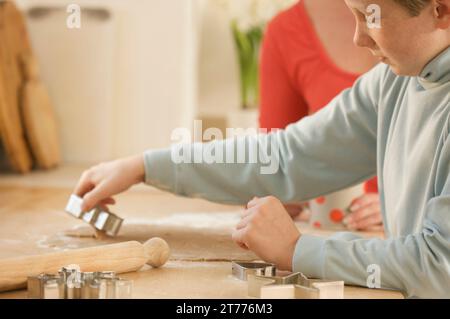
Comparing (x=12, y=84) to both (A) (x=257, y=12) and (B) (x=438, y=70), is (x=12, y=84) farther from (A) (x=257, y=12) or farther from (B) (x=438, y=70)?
(B) (x=438, y=70)

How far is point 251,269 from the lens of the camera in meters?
0.88

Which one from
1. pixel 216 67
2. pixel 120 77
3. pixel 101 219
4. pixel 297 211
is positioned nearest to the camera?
pixel 101 219

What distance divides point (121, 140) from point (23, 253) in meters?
1.34

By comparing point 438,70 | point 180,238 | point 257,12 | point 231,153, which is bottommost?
point 180,238

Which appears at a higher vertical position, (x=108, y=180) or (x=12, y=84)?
(x=12, y=84)

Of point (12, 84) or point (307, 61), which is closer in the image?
point (307, 61)

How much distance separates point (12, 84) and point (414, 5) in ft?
4.87

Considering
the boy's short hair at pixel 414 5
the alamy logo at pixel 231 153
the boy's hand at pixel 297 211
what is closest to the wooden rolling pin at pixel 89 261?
the alamy logo at pixel 231 153

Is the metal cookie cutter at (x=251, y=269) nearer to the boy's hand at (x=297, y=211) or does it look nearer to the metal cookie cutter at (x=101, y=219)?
the metal cookie cutter at (x=101, y=219)

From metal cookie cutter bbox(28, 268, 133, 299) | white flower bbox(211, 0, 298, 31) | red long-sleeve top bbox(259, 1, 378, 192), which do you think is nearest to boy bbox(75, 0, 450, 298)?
metal cookie cutter bbox(28, 268, 133, 299)

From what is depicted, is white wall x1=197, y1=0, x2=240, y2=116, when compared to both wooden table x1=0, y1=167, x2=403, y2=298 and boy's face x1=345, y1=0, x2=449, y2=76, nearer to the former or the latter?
wooden table x1=0, y1=167, x2=403, y2=298

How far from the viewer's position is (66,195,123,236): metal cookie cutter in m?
1.15

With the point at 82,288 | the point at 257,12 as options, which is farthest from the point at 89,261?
the point at 257,12
